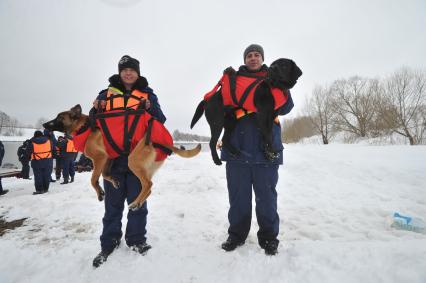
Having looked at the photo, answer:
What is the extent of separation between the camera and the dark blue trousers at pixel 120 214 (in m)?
2.69

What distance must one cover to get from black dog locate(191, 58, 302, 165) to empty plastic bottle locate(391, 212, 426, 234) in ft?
7.70

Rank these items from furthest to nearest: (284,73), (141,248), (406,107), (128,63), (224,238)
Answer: (406,107) < (224,238) < (128,63) < (141,248) < (284,73)

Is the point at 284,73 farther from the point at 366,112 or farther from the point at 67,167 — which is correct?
the point at 366,112

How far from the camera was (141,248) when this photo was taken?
266 centimetres

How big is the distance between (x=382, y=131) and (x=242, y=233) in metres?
22.3

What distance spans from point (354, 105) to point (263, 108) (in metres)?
28.5

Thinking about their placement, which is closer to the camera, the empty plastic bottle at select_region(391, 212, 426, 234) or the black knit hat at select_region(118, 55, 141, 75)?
the black knit hat at select_region(118, 55, 141, 75)

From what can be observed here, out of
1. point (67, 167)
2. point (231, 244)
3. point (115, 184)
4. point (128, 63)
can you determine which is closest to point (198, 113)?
point (128, 63)

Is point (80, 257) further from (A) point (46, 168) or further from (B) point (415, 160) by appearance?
(B) point (415, 160)

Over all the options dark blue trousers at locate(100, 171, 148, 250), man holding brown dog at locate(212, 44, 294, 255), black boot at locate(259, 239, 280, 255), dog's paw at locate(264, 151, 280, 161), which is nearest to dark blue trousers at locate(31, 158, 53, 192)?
dark blue trousers at locate(100, 171, 148, 250)

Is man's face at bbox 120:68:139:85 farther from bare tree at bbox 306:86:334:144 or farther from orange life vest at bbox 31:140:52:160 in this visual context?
bare tree at bbox 306:86:334:144

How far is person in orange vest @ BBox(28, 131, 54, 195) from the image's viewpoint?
7.21 meters

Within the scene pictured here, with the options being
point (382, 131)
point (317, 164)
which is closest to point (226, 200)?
point (317, 164)

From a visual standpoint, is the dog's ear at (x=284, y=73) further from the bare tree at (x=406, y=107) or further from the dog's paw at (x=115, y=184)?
the bare tree at (x=406, y=107)
